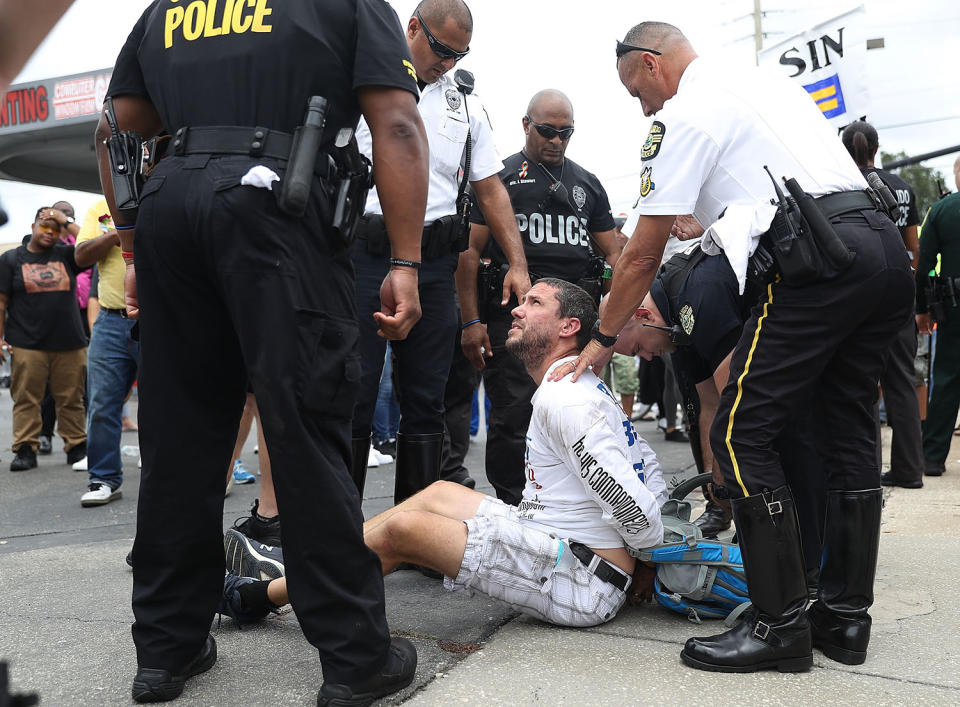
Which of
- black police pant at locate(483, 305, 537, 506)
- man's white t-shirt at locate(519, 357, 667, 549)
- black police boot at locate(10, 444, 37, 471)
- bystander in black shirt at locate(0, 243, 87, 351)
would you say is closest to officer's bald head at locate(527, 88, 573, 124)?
black police pant at locate(483, 305, 537, 506)

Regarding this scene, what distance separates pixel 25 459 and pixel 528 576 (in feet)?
18.9

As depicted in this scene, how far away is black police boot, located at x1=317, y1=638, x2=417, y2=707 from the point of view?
208cm

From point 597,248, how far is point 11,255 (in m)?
5.21

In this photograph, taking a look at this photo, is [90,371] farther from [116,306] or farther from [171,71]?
[171,71]

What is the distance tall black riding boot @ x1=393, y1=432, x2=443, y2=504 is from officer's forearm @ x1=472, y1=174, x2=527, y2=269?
927 mm

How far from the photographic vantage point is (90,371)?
5.43 meters

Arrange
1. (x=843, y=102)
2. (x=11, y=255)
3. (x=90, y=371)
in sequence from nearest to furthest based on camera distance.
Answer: (x=90, y=371), (x=843, y=102), (x=11, y=255)

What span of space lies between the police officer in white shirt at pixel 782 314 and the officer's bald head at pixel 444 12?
112 cm

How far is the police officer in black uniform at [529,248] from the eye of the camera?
411 cm

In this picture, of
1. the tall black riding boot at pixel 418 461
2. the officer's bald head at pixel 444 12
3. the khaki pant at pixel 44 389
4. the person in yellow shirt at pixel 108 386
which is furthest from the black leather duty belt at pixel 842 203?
the khaki pant at pixel 44 389

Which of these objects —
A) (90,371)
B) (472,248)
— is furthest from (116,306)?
(472,248)

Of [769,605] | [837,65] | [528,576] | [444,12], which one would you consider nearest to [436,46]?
[444,12]

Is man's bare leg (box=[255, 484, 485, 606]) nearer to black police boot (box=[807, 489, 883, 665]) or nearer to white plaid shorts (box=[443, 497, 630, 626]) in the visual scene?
white plaid shorts (box=[443, 497, 630, 626])

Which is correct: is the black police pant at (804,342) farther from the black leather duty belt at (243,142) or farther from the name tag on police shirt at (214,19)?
the name tag on police shirt at (214,19)
